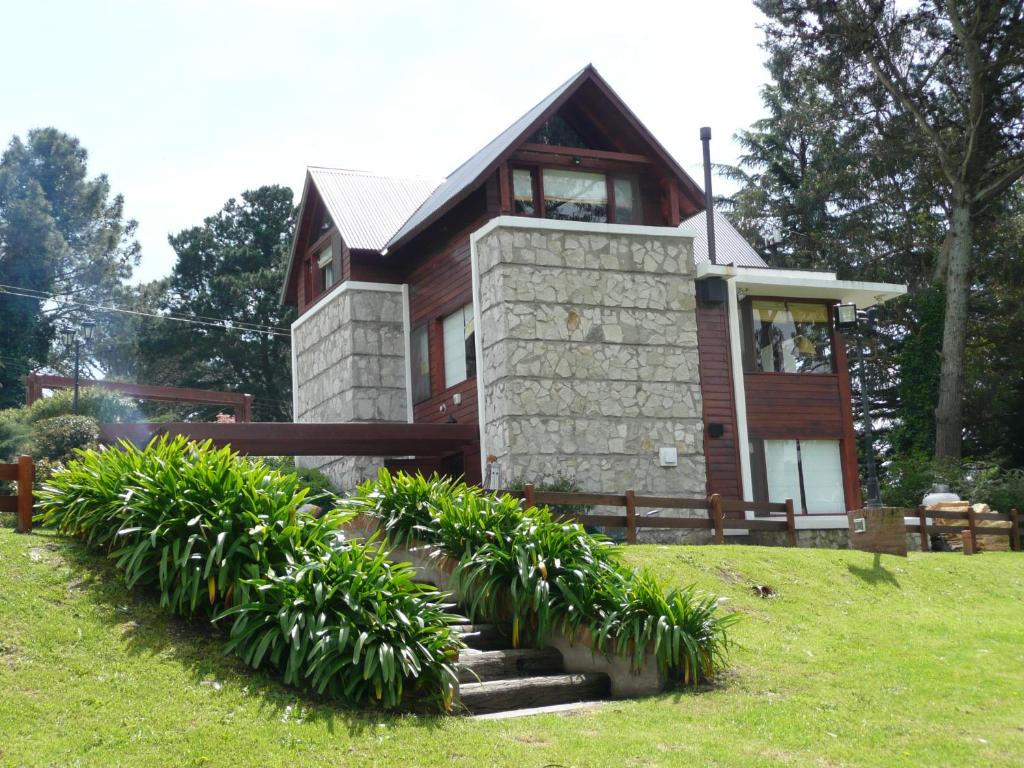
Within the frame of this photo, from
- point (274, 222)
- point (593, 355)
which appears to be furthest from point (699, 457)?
point (274, 222)

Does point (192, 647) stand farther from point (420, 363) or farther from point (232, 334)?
point (232, 334)

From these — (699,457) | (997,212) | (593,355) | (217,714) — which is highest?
(997,212)

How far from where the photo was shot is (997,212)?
33.1 metres

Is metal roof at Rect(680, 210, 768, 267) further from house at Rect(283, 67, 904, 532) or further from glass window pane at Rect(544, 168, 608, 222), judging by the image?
glass window pane at Rect(544, 168, 608, 222)

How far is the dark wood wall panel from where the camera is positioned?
73.7 feet


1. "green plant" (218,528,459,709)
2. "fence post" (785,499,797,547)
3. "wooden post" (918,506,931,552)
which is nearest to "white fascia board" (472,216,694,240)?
"fence post" (785,499,797,547)

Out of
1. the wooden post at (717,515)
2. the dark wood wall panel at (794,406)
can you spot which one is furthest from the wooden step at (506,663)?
the dark wood wall panel at (794,406)

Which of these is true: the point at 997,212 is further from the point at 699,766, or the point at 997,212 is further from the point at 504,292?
the point at 699,766

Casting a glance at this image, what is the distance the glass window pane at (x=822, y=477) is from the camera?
22.8m

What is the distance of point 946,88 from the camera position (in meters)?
31.2

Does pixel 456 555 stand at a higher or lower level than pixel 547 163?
lower

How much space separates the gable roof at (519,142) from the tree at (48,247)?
25070 millimetres

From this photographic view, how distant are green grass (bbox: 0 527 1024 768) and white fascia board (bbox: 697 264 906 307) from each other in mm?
10903

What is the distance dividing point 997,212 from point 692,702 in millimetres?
27693
